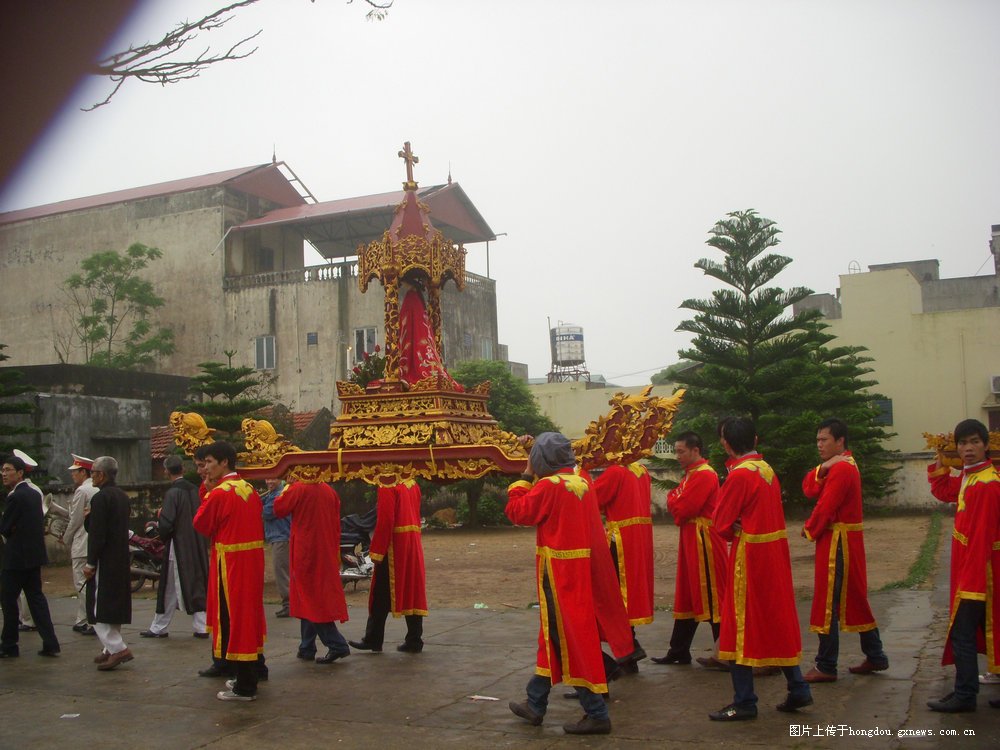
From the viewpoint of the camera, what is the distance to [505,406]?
2300 centimetres

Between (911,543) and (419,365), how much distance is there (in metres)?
10.6

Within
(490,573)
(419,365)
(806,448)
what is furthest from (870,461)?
(419,365)

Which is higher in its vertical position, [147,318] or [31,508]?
[147,318]

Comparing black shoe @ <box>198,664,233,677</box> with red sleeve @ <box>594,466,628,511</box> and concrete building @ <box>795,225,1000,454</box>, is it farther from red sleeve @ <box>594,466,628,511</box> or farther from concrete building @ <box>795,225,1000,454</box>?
concrete building @ <box>795,225,1000,454</box>

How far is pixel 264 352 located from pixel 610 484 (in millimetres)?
22347

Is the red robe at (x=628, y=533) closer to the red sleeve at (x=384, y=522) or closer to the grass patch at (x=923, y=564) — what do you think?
the red sleeve at (x=384, y=522)

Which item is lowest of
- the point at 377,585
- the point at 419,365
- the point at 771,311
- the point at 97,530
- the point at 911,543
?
the point at 911,543

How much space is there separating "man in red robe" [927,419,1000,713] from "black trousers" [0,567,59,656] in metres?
6.06

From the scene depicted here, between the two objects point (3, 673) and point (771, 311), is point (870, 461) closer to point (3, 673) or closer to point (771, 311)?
point (771, 311)

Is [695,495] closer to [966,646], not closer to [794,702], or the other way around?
[794,702]

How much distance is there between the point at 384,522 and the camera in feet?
23.1

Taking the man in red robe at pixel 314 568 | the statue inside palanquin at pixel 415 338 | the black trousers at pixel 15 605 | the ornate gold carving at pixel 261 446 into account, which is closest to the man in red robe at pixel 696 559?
the statue inside palanquin at pixel 415 338

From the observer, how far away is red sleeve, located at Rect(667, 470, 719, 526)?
19.9 ft

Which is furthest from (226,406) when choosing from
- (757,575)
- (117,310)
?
(117,310)
